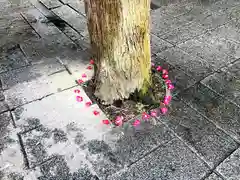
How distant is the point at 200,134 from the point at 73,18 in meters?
3.23

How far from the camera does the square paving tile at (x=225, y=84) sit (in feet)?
9.51

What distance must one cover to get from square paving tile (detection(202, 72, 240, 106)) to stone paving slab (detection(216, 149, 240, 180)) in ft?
2.50

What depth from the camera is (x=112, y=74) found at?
2627 millimetres

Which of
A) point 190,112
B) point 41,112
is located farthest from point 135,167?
point 41,112

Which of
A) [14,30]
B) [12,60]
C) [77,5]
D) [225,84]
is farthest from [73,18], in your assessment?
[225,84]

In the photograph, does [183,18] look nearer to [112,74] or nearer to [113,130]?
[112,74]

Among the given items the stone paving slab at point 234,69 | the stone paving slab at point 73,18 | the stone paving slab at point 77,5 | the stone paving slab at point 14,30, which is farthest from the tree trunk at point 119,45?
the stone paving slab at point 77,5

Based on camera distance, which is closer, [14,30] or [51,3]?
[14,30]

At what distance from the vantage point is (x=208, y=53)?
3.61m

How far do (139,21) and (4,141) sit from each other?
1.70 metres

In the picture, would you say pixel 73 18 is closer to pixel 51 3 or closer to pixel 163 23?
pixel 51 3

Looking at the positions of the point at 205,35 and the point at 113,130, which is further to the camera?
the point at 205,35

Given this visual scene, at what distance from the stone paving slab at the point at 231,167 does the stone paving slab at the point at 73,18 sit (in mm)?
2891

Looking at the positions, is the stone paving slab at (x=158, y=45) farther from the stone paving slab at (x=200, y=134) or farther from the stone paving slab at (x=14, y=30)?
the stone paving slab at (x=14, y=30)
